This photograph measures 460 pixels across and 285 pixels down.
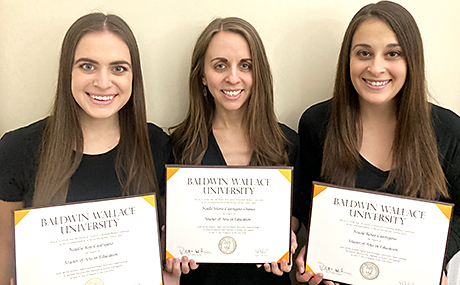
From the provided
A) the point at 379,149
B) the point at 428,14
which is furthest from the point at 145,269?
the point at 428,14

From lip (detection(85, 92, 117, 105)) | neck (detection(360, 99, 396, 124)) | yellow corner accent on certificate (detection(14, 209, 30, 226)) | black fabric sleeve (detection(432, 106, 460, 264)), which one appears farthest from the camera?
neck (detection(360, 99, 396, 124))

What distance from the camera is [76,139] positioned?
153cm

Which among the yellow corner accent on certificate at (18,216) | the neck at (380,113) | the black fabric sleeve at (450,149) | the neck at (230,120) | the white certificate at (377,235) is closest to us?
the yellow corner accent on certificate at (18,216)

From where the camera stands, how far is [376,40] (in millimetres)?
1500

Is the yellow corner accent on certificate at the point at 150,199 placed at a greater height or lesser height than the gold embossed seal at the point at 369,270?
greater

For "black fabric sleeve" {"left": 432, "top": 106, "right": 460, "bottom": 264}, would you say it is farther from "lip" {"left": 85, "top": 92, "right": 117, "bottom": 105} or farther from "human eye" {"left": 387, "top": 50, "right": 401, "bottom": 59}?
"lip" {"left": 85, "top": 92, "right": 117, "bottom": 105}

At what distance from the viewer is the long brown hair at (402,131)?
1486 millimetres

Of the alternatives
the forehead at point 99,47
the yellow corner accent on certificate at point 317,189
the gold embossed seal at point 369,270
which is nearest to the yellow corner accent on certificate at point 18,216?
the forehead at point 99,47

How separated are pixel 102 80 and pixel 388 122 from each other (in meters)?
1.42

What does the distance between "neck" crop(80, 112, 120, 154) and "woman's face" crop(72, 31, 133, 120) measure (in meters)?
0.10

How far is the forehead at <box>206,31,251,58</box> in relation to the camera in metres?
1.62

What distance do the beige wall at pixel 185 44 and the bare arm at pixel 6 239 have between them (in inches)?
25.1

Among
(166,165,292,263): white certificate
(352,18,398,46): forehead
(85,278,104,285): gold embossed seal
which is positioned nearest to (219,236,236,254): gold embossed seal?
(166,165,292,263): white certificate

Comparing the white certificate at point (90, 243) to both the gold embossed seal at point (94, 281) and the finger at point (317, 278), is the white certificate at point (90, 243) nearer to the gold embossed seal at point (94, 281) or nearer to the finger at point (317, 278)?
the gold embossed seal at point (94, 281)
